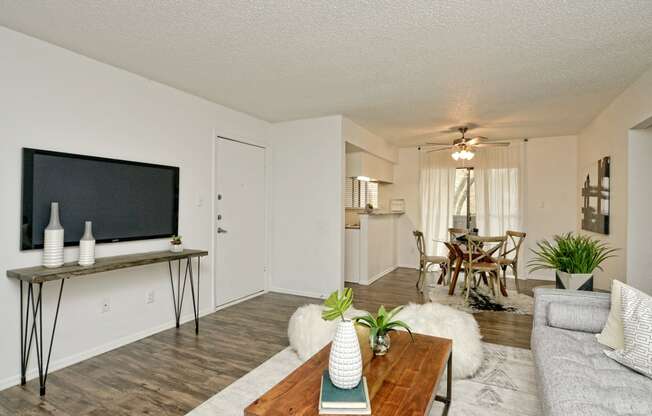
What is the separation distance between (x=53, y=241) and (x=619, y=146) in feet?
17.5

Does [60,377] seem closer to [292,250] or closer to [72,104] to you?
[72,104]

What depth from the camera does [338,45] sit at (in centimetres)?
260

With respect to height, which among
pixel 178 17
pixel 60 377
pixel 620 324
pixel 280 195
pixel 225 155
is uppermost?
pixel 178 17

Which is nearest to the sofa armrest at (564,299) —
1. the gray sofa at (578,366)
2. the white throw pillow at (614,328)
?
the gray sofa at (578,366)

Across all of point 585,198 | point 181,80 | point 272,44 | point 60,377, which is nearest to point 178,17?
point 272,44

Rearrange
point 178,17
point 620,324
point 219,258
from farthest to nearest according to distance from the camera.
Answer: point 219,258
point 178,17
point 620,324

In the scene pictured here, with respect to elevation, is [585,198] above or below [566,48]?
below

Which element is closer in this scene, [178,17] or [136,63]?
[178,17]

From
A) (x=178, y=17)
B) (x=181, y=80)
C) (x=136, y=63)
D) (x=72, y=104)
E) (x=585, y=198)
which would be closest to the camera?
(x=178, y=17)

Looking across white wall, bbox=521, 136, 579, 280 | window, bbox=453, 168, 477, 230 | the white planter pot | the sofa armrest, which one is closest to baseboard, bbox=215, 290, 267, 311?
the sofa armrest

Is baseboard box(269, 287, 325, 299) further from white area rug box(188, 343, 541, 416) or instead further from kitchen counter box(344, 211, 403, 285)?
white area rug box(188, 343, 541, 416)

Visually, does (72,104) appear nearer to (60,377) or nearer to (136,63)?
(136,63)

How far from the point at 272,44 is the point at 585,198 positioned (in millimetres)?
5052

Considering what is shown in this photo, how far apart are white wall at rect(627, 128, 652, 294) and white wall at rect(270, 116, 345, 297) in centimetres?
302
